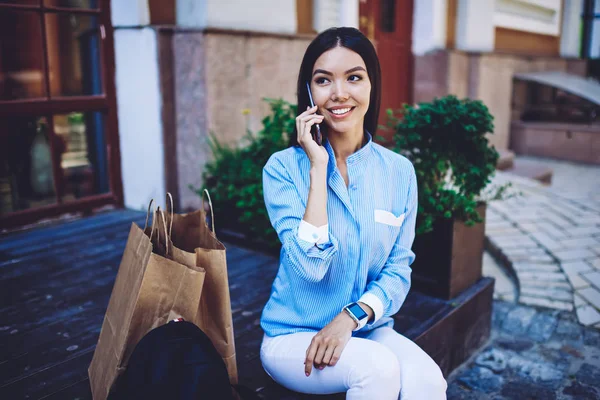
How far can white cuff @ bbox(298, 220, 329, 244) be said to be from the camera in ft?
6.04

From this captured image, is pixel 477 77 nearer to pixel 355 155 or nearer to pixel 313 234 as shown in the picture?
pixel 355 155

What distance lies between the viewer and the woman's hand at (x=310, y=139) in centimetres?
194

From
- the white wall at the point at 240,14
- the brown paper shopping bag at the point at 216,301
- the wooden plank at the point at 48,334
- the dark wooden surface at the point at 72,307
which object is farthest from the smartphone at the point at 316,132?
the white wall at the point at 240,14

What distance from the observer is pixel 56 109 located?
4.24 metres

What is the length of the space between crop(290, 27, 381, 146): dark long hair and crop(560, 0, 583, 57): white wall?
11.1 metres

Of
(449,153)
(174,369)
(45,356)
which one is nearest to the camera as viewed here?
(174,369)

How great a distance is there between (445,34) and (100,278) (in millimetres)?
6358

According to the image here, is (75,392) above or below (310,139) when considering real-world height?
below

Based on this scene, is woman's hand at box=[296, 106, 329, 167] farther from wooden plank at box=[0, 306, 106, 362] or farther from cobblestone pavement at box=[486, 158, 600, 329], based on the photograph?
cobblestone pavement at box=[486, 158, 600, 329]

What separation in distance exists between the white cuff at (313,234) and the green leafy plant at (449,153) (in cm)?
131

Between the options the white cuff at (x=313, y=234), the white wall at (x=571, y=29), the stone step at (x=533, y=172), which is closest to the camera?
the white cuff at (x=313, y=234)

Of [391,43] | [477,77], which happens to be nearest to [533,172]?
[477,77]

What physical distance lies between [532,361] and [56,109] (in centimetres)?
392

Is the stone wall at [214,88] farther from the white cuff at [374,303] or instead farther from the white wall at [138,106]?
the white cuff at [374,303]
